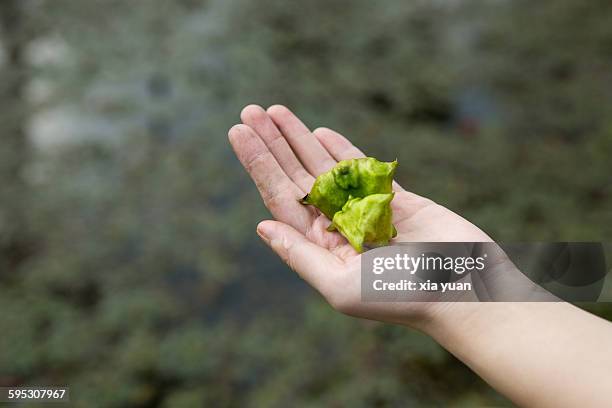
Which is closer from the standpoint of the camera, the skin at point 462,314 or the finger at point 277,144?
the skin at point 462,314

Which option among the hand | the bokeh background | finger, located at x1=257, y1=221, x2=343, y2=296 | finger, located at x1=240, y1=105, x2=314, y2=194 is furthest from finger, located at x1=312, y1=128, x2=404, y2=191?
the bokeh background

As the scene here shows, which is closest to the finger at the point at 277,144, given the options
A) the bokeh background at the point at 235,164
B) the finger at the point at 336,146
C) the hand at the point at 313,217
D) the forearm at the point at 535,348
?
the hand at the point at 313,217

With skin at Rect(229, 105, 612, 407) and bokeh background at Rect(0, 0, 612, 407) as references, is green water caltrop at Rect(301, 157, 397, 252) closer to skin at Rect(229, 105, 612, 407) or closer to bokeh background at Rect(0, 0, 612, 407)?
skin at Rect(229, 105, 612, 407)

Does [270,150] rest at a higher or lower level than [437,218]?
higher

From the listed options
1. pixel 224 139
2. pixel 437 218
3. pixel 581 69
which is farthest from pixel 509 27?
pixel 437 218

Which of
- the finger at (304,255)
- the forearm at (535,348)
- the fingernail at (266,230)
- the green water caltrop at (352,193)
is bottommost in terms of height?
the forearm at (535,348)

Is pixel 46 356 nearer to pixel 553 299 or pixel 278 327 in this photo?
pixel 278 327

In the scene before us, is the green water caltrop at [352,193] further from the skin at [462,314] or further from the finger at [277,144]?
the finger at [277,144]
